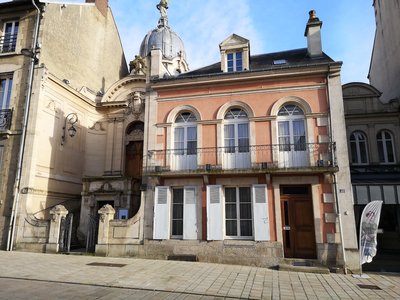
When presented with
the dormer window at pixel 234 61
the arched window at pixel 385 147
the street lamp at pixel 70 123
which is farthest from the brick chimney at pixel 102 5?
the arched window at pixel 385 147

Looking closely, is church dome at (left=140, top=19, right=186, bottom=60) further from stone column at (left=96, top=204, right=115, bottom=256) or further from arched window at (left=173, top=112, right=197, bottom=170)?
stone column at (left=96, top=204, right=115, bottom=256)

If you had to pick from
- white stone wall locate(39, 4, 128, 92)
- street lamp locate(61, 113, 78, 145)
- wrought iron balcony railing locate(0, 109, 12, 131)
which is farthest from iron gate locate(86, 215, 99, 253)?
white stone wall locate(39, 4, 128, 92)

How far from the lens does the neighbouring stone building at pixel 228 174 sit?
371 inches

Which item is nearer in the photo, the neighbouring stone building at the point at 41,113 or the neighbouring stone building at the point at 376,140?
the neighbouring stone building at the point at 41,113

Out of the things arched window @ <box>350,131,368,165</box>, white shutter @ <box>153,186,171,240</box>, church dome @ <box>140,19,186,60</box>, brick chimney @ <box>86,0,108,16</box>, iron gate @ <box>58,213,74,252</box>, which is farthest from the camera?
church dome @ <box>140,19,186,60</box>

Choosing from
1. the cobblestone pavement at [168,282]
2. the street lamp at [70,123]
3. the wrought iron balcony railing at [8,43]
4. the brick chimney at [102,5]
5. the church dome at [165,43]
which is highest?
the church dome at [165,43]

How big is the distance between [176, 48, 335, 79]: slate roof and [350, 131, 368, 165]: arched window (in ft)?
18.9

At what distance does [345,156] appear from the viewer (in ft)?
30.9

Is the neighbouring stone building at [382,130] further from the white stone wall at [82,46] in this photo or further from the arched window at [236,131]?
the white stone wall at [82,46]

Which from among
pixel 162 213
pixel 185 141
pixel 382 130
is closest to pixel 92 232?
pixel 162 213

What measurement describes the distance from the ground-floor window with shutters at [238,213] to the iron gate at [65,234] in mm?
5455

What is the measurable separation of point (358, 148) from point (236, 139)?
8.20m

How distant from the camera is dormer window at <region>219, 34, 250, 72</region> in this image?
37.8 ft

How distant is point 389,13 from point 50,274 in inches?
783
